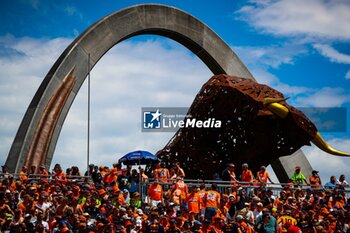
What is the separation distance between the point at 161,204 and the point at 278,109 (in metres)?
6.68

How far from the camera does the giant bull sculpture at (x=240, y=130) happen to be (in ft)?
74.4

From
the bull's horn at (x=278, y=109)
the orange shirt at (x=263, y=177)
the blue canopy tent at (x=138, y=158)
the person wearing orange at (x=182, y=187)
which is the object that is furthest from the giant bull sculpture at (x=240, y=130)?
the person wearing orange at (x=182, y=187)

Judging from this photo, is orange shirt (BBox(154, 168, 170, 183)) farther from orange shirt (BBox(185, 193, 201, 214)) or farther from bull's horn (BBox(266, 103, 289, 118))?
bull's horn (BBox(266, 103, 289, 118))

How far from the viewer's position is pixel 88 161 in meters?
23.3

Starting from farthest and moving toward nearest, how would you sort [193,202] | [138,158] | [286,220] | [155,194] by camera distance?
[138,158]
[155,194]
[193,202]
[286,220]

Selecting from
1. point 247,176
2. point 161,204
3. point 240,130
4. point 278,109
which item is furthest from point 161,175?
point 278,109

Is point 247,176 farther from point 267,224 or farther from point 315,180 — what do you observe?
point 267,224

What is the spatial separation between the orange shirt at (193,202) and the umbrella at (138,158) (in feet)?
14.9

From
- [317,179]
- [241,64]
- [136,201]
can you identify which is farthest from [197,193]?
[241,64]

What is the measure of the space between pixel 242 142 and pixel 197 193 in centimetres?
→ 536

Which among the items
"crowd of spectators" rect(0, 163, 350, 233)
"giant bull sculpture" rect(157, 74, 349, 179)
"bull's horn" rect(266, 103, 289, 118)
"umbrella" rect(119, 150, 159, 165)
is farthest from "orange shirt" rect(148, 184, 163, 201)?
"bull's horn" rect(266, 103, 289, 118)

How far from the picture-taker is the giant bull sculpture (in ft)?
74.4

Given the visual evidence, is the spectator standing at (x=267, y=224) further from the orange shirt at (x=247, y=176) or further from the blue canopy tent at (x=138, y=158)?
the blue canopy tent at (x=138, y=158)

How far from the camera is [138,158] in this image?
22.4m
